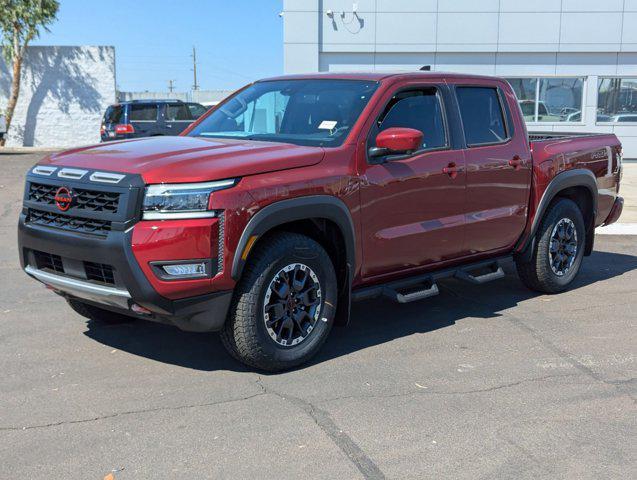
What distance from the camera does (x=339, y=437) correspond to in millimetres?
3924

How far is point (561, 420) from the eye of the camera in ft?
13.7

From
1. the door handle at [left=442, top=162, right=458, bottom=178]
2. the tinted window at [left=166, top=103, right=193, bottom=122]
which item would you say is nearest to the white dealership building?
the tinted window at [left=166, top=103, right=193, bottom=122]

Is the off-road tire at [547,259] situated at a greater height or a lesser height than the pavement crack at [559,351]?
greater

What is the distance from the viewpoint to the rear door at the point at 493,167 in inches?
236

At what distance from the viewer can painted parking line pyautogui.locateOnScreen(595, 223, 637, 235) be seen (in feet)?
34.7

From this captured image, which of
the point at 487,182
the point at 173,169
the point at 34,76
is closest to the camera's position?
the point at 173,169

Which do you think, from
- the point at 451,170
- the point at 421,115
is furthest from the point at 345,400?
the point at 421,115

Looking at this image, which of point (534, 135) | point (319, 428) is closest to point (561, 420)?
point (319, 428)

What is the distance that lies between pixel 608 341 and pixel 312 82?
3.05m

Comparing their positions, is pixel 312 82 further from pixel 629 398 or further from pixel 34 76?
pixel 34 76

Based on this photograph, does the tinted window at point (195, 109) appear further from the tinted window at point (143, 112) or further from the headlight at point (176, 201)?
the headlight at point (176, 201)

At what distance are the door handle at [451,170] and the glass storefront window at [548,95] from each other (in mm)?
17289

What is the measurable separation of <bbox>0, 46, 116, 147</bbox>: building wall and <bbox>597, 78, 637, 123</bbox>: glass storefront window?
19326 mm

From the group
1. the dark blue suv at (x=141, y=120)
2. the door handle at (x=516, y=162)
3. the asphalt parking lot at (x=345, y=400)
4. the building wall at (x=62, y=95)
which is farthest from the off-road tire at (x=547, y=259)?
the building wall at (x=62, y=95)
